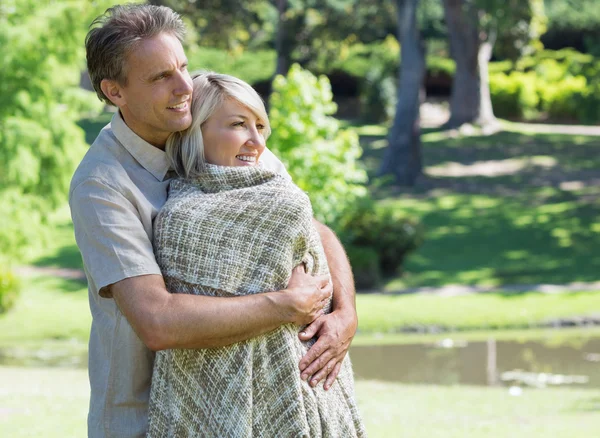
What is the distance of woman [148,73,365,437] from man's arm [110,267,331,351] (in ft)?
0.19

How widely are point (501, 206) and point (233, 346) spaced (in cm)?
2295

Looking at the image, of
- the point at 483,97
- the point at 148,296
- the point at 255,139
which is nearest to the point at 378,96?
the point at 483,97

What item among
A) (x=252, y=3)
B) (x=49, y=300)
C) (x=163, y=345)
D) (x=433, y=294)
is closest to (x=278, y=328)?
(x=163, y=345)

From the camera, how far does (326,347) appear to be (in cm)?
258

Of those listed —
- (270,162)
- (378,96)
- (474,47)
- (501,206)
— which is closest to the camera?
(270,162)

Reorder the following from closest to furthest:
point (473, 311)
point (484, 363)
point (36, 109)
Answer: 1. point (484, 363)
2. point (36, 109)
3. point (473, 311)

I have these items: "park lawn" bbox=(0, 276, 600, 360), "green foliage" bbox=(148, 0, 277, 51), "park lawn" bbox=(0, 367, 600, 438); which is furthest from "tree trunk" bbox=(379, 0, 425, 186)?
"park lawn" bbox=(0, 367, 600, 438)

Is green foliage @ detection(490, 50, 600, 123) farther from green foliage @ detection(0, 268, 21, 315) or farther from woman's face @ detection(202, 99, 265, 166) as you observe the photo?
woman's face @ detection(202, 99, 265, 166)

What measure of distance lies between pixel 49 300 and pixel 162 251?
16847 mm

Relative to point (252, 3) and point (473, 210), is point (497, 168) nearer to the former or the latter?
point (473, 210)

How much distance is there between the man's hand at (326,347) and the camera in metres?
2.53

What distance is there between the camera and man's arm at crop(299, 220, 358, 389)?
2540 millimetres

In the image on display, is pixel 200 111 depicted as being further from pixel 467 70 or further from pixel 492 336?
pixel 467 70

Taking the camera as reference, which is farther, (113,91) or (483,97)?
(483,97)
